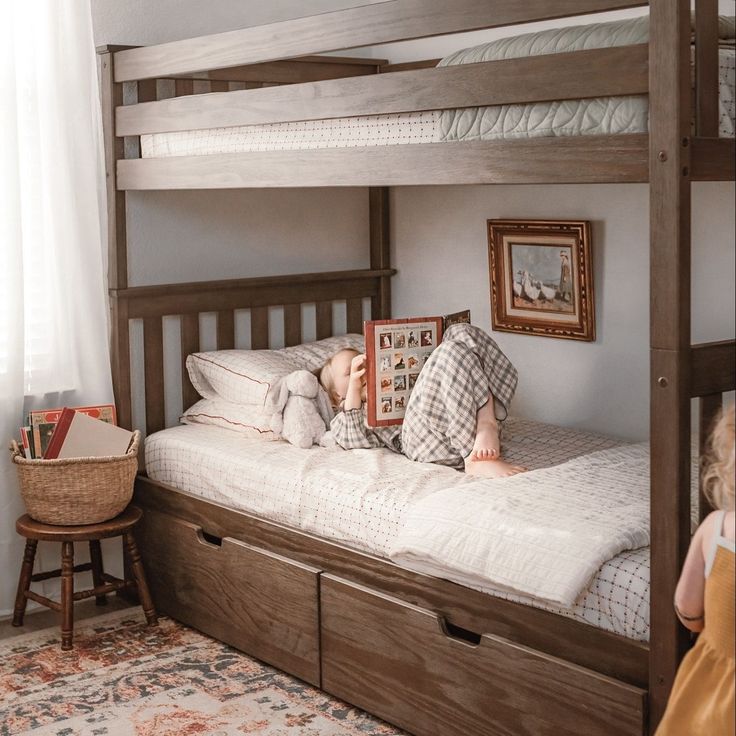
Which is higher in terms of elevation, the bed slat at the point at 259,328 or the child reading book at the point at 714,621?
the bed slat at the point at 259,328

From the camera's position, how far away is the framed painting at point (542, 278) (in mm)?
3277

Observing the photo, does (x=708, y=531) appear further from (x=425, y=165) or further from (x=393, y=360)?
(x=393, y=360)

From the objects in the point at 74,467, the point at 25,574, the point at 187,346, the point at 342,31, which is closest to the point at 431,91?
the point at 342,31

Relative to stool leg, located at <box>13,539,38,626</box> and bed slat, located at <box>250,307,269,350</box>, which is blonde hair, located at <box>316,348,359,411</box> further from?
stool leg, located at <box>13,539,38,626</box>

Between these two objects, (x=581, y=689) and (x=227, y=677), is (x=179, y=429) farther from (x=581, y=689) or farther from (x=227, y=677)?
(x=581, y=689)

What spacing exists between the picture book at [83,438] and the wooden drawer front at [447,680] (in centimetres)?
86

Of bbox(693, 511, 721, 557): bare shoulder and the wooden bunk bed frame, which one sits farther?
the wooden bunk bed frame

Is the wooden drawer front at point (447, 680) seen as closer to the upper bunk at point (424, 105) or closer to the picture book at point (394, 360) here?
the picture book at point (394, 360)

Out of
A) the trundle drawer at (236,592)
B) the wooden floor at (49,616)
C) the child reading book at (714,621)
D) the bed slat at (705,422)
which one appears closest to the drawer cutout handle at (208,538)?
the trundle drawer at (236,592)

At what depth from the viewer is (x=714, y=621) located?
5.64ft

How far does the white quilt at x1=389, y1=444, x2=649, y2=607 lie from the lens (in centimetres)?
215

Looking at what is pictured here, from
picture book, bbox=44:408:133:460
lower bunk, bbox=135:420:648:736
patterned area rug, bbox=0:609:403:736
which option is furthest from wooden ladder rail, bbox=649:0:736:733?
picture book, bbox=44:408:133:460

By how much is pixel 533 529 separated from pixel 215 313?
5.76 ft

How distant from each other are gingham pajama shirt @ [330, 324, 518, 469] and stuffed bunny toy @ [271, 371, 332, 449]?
29 centimetres
